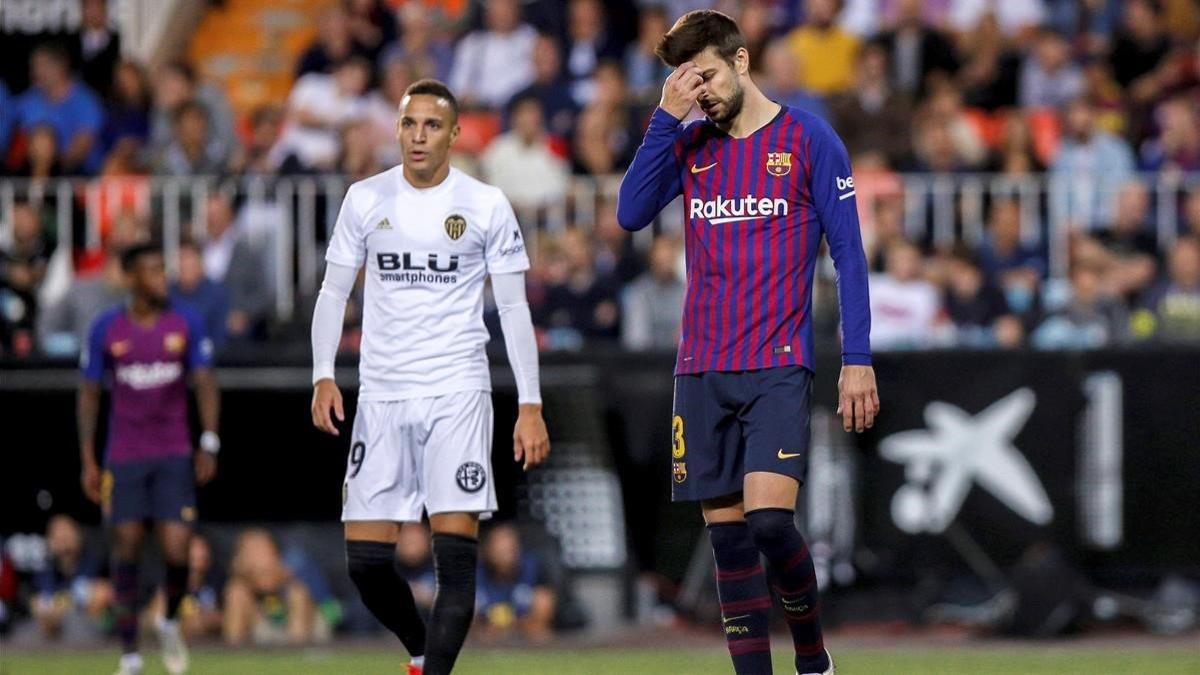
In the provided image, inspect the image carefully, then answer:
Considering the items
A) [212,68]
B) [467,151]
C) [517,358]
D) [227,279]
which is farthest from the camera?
[212,68]

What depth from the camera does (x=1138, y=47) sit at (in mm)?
17875

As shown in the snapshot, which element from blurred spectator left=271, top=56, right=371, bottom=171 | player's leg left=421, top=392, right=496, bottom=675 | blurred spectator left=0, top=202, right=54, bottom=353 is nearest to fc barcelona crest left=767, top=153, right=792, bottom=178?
player's leg left=421, top=392, right=496, bottom=675

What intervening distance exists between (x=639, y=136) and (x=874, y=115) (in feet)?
6.11

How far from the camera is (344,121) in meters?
17.2

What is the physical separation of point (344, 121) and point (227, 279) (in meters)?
2.21

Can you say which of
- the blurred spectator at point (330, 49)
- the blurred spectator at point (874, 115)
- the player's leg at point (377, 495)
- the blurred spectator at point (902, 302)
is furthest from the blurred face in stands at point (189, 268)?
the player's leg at point (377, 495)

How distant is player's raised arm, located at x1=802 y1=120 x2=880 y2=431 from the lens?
765 centimetres

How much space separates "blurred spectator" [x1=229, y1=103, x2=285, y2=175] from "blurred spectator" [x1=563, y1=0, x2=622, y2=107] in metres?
1.58

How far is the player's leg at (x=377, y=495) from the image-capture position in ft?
28.4

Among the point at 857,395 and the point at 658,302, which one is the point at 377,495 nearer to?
the point at 857,395

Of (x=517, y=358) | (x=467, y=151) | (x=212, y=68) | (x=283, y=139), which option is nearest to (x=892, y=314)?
(x=467, y=151)

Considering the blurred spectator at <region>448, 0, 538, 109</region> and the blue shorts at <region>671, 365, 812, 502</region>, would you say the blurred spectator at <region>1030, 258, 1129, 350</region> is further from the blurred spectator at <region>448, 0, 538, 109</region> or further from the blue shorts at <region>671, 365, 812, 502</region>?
the blue shorts at <region>671, 365, 812, 502</region>

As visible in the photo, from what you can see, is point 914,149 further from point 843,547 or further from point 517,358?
point 517,358

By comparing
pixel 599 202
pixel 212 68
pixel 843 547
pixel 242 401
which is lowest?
pixel 843 547
